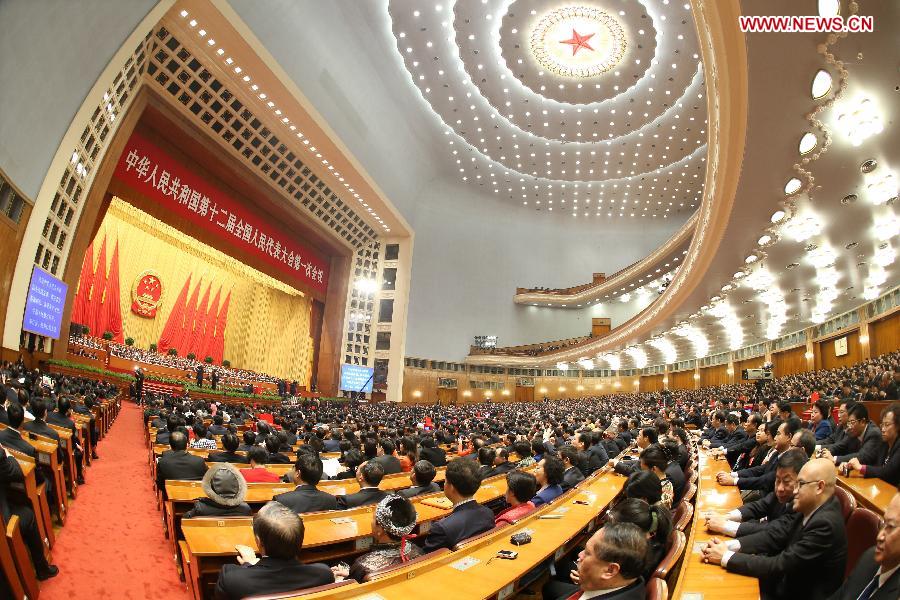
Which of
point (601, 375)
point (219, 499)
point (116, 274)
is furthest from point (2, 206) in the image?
point (601, 375)

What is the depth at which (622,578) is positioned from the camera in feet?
5.36

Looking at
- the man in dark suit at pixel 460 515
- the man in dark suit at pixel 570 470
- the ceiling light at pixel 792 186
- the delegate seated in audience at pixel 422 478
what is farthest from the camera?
the ceiling light at pixel 792 186

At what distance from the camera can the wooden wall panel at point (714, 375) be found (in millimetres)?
26375

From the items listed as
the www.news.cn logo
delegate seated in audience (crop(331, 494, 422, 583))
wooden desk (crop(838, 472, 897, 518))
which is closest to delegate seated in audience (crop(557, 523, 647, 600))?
delegate seated in audience (crop(331, 494, 422, 583))

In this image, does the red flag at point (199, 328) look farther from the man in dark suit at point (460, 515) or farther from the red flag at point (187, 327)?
the man in dark suit at point (460, 515)

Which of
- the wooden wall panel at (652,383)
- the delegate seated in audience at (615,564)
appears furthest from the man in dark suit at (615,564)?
the wooden wall panel at (652,383)

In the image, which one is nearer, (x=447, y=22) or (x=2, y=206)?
(x=2, y=206)

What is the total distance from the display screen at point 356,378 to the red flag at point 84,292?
10332 millimetres

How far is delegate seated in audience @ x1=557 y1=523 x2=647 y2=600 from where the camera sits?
1605mm

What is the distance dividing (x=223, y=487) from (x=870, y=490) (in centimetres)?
350

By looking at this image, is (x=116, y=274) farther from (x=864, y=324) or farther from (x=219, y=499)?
(x=864, y=324)

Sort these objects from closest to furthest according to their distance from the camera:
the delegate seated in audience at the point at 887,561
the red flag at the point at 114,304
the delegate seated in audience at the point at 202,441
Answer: the delegate seated in audience at the point at 887,561
the delegate seated in audience at the point at 202,441
the red flag at the point at 114,304

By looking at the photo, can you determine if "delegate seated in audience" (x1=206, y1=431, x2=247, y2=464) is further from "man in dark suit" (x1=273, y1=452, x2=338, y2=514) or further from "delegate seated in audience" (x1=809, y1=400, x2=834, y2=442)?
"delegate seated in audience" (x1=809, y1=400, x2=834, y2=442)

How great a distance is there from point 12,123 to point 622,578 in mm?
11069
